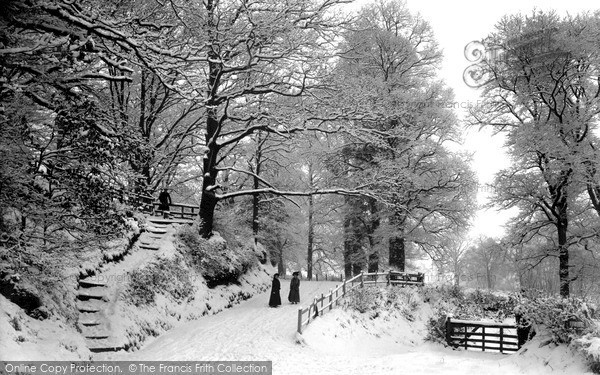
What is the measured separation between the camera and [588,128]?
17.2m

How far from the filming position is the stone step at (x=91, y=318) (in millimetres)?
10070

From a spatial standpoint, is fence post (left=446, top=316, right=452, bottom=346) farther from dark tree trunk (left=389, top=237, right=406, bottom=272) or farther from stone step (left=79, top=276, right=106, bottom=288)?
stone step (left=79, top=276, right=106, bottom=288)

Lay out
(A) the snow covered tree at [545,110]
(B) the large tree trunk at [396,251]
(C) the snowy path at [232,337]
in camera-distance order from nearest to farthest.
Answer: (C) the snowy path at [232,337]
(A) the snow covered tree at [545,110]
(B) the large tree trunk at [396,251]

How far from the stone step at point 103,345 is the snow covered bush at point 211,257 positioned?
19.9 feet

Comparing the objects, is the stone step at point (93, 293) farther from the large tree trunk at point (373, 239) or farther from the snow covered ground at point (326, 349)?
the large tree trunk at point (373, 239)

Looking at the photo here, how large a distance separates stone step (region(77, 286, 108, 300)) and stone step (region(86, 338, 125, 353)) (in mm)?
1440

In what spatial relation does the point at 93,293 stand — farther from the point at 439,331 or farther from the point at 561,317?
the point at 561,317

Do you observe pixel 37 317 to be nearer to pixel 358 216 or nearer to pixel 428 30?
pixel 358 216

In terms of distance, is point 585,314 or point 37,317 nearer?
point 37,317

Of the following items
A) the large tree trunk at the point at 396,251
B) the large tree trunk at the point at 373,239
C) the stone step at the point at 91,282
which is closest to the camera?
the stone step at the point at 91,282

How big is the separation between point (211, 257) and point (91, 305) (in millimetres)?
6368

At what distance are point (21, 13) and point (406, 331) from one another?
53.1 ft

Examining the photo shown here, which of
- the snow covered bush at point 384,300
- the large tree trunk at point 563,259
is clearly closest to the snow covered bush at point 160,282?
the snow covered bush at point 384,300

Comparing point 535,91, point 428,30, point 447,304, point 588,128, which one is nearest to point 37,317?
point 447,304
